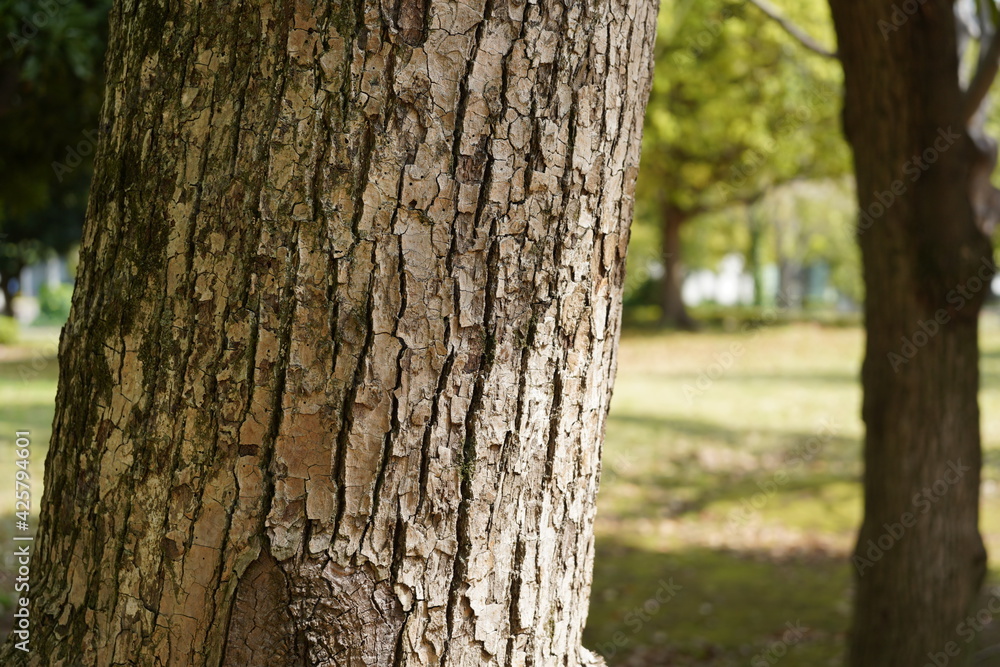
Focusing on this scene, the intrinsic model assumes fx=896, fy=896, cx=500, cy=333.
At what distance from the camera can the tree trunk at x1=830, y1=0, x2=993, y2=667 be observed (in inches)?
161

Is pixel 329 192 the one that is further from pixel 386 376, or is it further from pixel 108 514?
pixel 108 514

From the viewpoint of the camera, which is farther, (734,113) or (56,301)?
(56,301)

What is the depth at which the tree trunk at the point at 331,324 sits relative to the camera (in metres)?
1.18

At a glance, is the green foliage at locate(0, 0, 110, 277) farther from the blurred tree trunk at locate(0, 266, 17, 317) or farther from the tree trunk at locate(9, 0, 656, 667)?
the blurred tree trunk at locate(0, 266, 17, 317)

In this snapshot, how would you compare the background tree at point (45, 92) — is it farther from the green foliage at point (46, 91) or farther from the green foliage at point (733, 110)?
the green foliage at point (733, 110)

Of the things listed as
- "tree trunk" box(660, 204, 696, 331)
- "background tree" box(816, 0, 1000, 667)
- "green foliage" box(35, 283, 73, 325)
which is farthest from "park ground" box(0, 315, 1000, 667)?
"tree trunk" box(660, 204, 696, 331)

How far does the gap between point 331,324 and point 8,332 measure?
21.1 meters

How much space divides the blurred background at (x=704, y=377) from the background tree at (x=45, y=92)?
1 centimetres

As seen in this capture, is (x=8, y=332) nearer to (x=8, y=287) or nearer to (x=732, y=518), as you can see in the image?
(x=8, y=287)

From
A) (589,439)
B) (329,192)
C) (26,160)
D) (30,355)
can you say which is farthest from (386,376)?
(30,355)

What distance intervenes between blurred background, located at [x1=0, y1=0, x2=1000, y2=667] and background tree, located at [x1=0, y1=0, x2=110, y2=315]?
1 centimetres

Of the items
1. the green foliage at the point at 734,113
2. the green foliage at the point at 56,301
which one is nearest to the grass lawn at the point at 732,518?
the green foliage at the point at 734,113

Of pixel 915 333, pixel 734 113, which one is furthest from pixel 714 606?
pixel 734 113

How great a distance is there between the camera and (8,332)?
19516 mm
